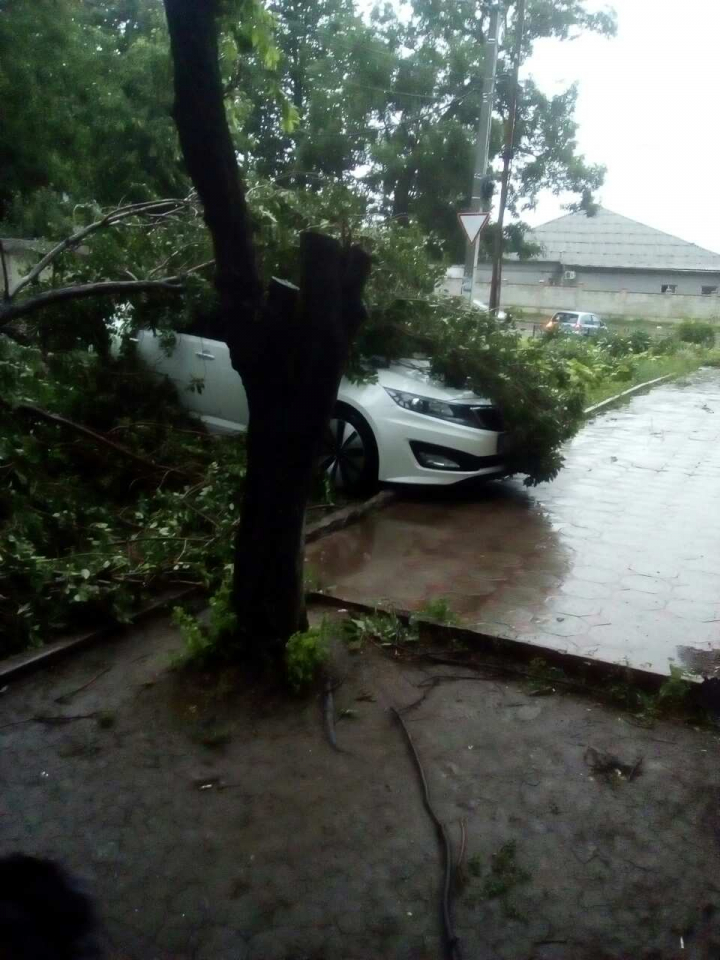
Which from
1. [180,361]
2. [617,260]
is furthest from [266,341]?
[617,260]

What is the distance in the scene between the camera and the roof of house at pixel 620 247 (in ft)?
142

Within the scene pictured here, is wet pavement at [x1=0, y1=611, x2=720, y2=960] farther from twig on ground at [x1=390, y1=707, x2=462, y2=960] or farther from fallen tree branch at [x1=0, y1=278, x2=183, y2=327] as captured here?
fallen tree branch at [x1=0, y1=278, x2=183, y2=327]

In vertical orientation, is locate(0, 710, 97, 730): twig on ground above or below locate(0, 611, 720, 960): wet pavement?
below

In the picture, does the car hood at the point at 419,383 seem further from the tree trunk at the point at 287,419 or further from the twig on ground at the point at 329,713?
the twig on ground at the point at 329,713

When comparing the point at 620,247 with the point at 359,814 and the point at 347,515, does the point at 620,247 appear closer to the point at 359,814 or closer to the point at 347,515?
the point at 347,515

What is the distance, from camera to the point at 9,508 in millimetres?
5930

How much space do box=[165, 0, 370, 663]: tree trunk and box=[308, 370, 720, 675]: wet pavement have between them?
1198 mm

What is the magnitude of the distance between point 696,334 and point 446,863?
29.3 meters

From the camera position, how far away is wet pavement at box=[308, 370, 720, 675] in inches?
202

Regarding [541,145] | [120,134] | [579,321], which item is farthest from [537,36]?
[120,134]

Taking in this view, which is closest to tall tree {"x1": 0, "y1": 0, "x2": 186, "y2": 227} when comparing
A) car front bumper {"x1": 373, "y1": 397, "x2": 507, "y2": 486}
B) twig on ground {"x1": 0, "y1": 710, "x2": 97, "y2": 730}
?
car front bumper {"x1": 373, "y1": 397, "x2": 507, "y2": 486}

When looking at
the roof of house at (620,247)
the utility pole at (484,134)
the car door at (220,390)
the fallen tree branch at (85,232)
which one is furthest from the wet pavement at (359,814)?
the roof of house at (620,247)

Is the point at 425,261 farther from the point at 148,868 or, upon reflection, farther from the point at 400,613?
the point at 148,868

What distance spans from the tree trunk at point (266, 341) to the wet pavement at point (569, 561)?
120cm
